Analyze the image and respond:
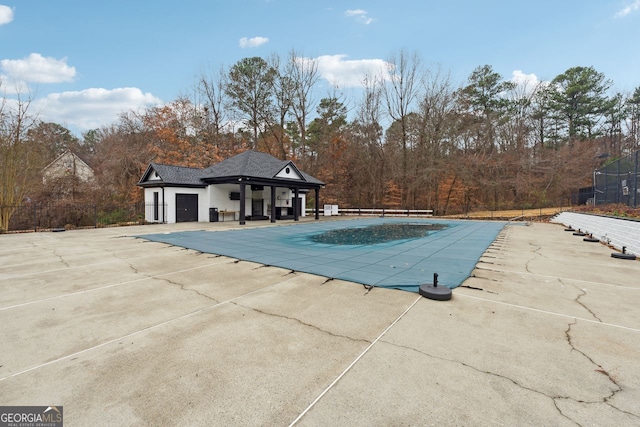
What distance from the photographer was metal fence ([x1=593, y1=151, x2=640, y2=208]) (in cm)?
974

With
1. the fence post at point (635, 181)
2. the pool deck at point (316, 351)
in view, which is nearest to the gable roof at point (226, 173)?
the pool deck at point (316, 351)

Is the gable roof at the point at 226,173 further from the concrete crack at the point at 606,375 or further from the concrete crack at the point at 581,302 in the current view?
the concrete crack at the point at 606,375

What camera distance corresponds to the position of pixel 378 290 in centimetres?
439

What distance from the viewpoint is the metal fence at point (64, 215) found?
13.3 m

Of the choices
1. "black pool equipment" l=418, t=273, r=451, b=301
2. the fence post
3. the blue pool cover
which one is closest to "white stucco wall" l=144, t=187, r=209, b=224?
the blue pool cover

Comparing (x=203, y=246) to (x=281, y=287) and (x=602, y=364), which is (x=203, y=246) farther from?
(x=602, y=364)

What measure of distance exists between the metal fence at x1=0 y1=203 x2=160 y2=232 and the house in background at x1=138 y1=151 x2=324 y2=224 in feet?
2.77

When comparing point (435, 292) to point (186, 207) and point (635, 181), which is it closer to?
point (635, 181)

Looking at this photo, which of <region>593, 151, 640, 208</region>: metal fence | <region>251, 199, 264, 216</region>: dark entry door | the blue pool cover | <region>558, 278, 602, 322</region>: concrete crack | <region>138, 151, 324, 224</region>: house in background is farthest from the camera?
<region>251, 199, 264, 216</region>: dark entry door

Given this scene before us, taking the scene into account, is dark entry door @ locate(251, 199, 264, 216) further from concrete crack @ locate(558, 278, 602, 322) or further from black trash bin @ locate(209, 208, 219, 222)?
concrete crack @ locate(558, 278, 602, 322)

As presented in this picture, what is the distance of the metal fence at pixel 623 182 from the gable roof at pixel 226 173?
51.8ft

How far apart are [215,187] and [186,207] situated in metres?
2.29

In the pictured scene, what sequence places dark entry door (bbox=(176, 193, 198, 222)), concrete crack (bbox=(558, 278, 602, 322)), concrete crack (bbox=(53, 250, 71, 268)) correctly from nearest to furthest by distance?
concrete crack (bbox=(558, 278, 602, 322)) < concrete crack (bbox=(53, 250, 71, 268)) < dark entry door (bbox=(176, 193, 198, 222))

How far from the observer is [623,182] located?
11.0m
